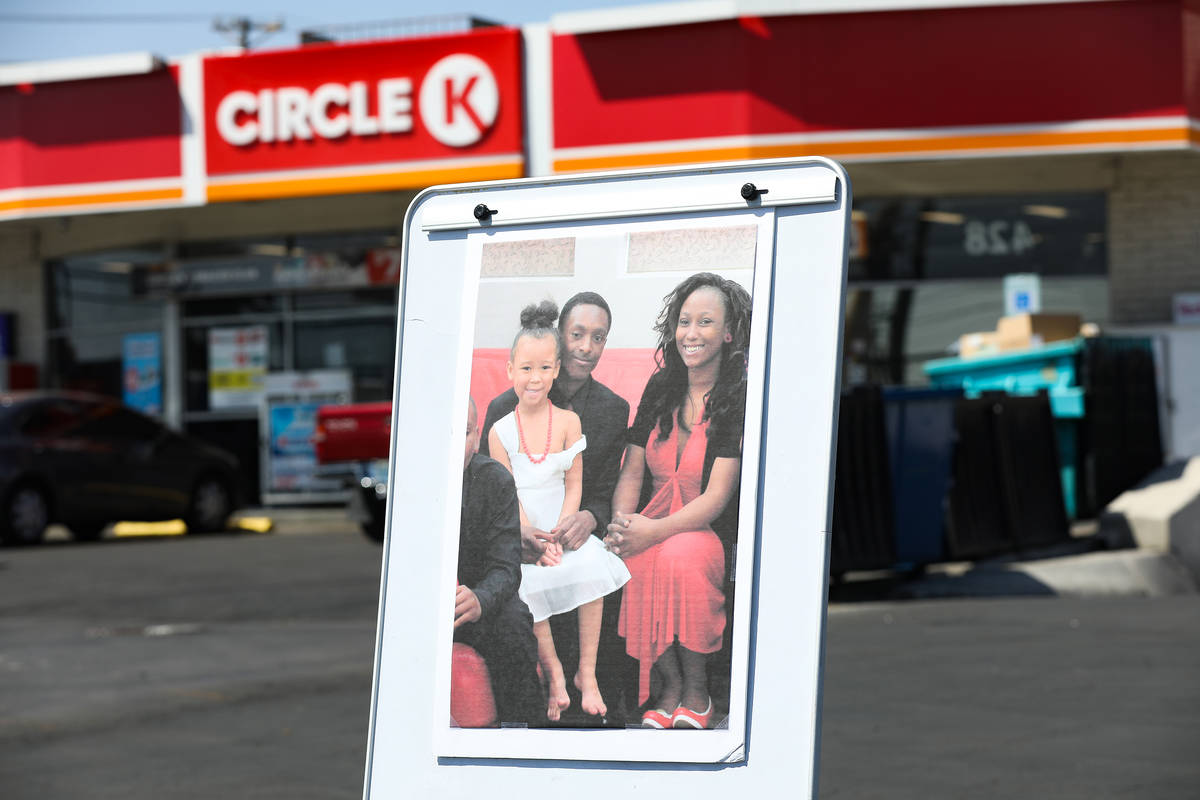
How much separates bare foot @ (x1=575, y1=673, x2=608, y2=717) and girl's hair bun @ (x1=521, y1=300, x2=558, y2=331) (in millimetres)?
629

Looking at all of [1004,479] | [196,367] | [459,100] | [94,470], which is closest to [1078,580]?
[1004,479]

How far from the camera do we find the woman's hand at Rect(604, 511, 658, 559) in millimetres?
2447

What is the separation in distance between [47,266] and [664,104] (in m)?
10.0

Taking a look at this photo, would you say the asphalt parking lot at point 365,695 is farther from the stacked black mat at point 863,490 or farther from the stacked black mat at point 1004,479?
the stacked black mat at point 1004,479

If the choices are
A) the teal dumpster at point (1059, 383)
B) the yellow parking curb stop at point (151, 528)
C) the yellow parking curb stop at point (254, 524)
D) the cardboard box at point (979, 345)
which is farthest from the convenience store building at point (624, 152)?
the yellow parking curb stop at point (151, 528)

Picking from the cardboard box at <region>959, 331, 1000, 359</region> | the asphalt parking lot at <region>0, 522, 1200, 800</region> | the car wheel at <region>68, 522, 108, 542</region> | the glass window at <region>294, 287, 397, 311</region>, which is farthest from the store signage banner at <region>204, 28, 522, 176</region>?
the asphalt parking lot at <region>0, 522, 1200, 800</region>

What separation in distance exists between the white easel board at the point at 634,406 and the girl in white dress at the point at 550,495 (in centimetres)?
5

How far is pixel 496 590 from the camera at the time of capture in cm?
252

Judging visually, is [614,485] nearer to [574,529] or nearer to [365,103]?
[574,529]

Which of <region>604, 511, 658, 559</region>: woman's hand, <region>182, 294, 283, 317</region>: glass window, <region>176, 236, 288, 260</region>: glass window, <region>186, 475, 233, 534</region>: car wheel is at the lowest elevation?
<region>186, 475, 233, 534</region>: car wheel

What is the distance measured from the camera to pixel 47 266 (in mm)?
20781

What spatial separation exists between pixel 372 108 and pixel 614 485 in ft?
50.3

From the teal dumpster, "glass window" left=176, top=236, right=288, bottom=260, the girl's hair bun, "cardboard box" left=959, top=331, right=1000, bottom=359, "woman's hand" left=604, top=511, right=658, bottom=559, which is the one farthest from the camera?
"glass window" left=176, top=236, right=288, bottom=260

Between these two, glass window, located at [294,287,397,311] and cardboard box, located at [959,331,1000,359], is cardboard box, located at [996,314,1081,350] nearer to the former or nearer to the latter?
cardboard box, located at [959,331,1000,359]
